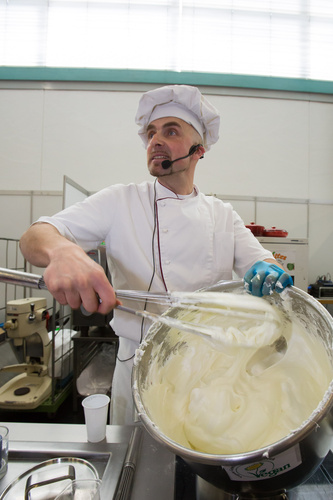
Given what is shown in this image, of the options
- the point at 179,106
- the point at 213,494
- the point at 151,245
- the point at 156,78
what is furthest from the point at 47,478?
the point at 156,78

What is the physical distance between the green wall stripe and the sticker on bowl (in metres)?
3.75

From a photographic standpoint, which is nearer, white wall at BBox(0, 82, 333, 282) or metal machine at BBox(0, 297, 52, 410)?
metal machine at BBox(0, 297, 52, 410)

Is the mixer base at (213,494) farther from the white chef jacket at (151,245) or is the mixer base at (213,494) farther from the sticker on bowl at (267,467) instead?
the white chef jacket at (151,245)

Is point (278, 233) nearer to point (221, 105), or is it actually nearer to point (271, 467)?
point (221, 105)

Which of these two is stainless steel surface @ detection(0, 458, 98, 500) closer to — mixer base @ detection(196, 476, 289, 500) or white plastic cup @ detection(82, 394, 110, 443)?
white plastic cup @ detection(82, 394, 110, 443)

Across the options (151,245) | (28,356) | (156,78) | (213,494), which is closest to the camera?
(213,494)

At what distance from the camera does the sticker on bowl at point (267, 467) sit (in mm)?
358

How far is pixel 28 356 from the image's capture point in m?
2.36

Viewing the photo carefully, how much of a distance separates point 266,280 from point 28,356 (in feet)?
8.15

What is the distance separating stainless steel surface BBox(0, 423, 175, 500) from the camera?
0.57 metres

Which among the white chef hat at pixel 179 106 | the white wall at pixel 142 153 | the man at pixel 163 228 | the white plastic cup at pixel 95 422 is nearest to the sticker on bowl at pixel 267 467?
the white plastic cup at pixel 95 422

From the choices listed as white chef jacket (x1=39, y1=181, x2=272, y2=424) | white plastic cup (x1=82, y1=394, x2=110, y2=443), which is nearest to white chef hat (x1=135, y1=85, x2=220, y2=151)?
white chef jacket (x1=39, y1=181, x2=272, y2=424)

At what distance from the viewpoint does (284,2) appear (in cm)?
333

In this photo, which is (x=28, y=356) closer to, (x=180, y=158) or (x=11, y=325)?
(x=11, y=325)
